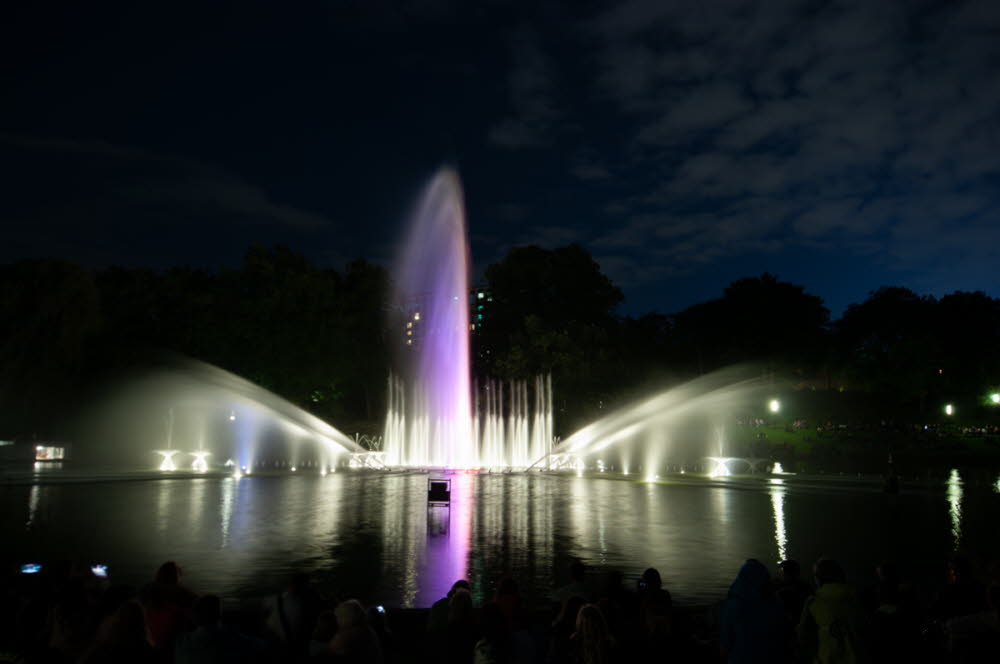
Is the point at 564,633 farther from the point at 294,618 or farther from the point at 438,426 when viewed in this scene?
the point at 438,426

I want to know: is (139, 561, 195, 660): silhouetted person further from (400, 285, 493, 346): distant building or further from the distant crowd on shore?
(400, 285, 493, 346): distant building

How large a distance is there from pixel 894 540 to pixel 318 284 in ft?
170

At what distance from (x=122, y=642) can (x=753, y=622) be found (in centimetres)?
508

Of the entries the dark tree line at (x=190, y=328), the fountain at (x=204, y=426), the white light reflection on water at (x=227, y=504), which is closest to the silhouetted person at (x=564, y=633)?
the white light reflection on water at (x=227, y=504)

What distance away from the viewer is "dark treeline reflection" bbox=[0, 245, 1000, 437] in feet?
154

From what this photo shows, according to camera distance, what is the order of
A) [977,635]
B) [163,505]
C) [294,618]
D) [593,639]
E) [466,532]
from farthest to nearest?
[163,505] → [466,532] → [294,618] → [977,635] → [593,639]

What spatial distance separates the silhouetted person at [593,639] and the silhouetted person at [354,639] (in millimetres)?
1753

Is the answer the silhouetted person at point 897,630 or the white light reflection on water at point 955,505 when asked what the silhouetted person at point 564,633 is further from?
the white light reflection on water at point 955,505

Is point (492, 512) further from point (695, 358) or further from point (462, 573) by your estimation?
point (695, 358)

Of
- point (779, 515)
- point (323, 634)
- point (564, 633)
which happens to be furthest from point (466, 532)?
point (323, 634)

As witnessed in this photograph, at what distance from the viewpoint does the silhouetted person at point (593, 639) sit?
5.92 metres

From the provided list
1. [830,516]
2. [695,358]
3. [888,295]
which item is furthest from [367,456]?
[888,295]

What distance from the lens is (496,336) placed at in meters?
84.8

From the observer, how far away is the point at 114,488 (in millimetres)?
29672
